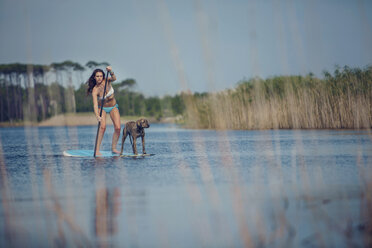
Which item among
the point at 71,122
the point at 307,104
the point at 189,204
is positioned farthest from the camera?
the point at 71,122

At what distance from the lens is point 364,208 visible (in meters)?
4.94

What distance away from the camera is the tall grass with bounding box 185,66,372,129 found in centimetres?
1955

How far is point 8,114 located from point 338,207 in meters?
70.8

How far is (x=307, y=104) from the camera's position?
20406 mm

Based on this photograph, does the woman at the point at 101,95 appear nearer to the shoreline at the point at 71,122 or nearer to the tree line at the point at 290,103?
the tree line at the point at 290,103

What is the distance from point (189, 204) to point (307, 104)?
1588 cm

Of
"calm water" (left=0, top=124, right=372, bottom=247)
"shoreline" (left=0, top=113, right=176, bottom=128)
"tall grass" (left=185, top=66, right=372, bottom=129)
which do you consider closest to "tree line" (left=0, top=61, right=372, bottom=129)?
"tall grass" (left=185, top=66, right=372, bottom=129)

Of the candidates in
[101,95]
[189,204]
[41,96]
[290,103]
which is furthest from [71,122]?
[189,204]

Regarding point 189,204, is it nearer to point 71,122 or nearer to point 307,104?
point 307,104

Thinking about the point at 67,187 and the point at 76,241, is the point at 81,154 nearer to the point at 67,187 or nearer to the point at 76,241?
the point at 67,187

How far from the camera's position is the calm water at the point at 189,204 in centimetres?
400


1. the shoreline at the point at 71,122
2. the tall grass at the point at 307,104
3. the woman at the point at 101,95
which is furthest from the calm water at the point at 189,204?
the shoreline at the point at 71,122

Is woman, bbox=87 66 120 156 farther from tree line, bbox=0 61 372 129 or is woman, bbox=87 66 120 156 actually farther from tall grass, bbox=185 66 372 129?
tall grass, bbox=185 66 372 129

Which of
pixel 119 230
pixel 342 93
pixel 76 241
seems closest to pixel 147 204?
pixel 119 230
